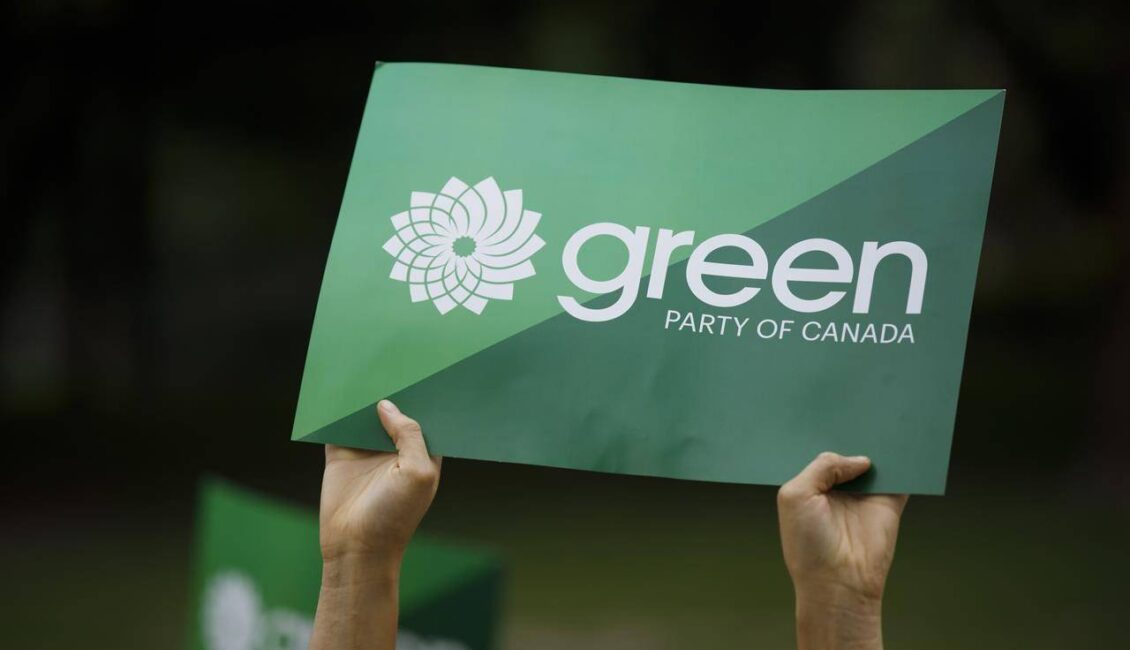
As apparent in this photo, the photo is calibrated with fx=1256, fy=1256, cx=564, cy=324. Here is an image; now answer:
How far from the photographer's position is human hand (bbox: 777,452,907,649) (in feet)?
4.46

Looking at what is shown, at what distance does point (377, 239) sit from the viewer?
1565 mm

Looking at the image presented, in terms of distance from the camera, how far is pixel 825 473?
1364mm

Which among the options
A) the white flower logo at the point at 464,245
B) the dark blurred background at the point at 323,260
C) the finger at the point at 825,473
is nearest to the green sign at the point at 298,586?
the white flower logo at the point at 464,245

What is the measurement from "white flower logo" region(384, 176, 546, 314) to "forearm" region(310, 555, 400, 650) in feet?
1.06

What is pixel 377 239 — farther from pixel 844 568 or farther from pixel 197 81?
pixel 197 81

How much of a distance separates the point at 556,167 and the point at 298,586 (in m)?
0.65

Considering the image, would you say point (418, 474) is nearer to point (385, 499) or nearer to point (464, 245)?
point (385, 499)

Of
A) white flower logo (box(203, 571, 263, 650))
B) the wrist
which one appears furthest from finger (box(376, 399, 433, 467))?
white flower logo (box(203, 571, 263, 650))

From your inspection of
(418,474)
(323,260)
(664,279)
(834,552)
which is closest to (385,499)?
(418,474)

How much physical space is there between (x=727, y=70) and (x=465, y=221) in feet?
14.8

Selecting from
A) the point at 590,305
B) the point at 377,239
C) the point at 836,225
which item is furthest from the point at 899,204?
the point at 377,239

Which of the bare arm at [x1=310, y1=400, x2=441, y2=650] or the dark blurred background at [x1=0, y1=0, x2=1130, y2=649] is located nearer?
the bare arm at [x1=310, y1=400, x2=441, y2=650]

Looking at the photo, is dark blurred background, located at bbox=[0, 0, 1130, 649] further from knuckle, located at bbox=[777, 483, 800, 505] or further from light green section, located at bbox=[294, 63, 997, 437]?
knuckle, located at bbox=[777, 483, 800, 505]

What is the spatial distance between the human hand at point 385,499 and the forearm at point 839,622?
1.46 ft
